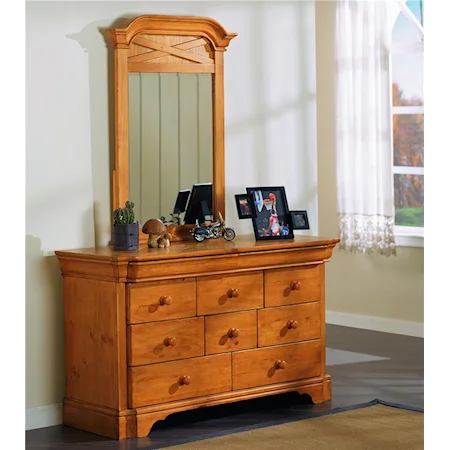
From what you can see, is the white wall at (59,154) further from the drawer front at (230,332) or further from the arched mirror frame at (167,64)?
the drawer front at (230,332)

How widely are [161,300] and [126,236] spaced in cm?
33

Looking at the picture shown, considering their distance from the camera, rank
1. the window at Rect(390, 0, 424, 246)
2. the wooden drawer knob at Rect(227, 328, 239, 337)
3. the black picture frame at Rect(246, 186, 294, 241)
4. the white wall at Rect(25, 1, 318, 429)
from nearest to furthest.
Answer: the white wall at Rect(25, 1, 318, 429) < the wooden drawer knob at Rect(227, 328, 239, 337) < the black picture frame at Rect(246, 186, 294, 241) < the window at Rect(390, 0, 424, 246)

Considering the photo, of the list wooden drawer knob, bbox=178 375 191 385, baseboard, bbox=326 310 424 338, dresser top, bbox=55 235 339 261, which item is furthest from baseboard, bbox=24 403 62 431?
baseboard, bbox=326 310 424 338

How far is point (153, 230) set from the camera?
3.88m

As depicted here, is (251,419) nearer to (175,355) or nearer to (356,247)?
(175,355)

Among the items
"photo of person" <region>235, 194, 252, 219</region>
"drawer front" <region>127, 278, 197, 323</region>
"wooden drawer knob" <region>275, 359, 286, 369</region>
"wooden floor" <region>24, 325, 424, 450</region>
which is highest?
"photo of person" <region>235, 194, 252, 219</region>

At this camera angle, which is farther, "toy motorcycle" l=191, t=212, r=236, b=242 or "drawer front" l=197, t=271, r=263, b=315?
"toy motorcycle" l=191, t=212, r=236, b=242

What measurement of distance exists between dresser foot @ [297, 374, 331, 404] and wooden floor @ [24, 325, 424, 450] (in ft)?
0.14

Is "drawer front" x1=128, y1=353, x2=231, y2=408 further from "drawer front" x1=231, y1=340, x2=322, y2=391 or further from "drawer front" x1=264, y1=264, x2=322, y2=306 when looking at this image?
"drawer front" x1=264, y1=264, x2=322, y2=306

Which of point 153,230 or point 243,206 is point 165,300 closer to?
point 153,230

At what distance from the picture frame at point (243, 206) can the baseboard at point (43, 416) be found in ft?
4.20

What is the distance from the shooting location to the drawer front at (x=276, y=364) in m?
3.93

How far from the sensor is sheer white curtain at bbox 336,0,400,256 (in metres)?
5.94

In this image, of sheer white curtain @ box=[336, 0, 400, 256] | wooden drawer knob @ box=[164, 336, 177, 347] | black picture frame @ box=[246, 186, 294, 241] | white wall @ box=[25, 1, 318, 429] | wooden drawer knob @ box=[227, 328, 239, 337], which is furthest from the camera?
sheer white curtain @ box=[336, 0, 400, 256]
